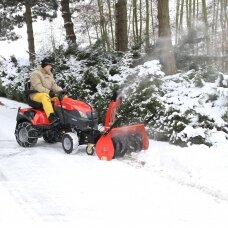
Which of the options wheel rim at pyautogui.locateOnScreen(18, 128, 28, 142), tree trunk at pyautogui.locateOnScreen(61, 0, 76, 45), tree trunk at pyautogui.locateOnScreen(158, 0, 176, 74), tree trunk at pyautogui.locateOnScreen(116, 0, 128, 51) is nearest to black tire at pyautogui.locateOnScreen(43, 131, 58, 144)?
wheel rim at pyautogui.locateOnScreen(18, 128, 28, 142)

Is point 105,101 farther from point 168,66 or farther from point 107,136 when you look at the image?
point 107,136

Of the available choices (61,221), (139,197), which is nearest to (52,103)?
(139,197)

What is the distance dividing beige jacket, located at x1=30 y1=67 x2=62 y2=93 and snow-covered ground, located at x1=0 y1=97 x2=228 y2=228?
1.20m

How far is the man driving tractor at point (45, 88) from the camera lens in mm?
8156

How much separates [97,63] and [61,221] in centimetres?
904

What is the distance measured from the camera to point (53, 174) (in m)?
6.38

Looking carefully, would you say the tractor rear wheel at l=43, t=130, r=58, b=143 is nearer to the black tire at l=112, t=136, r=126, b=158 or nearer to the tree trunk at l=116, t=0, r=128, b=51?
the black tire at l=112, t=136, r=126, b=158

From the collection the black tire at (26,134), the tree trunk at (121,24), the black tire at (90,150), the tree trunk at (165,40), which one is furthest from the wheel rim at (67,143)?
the tree trunk at (121,24)

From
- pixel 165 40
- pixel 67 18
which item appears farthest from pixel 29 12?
pixel 165 40

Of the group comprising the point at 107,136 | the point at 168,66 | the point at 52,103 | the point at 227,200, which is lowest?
the point at 227,200

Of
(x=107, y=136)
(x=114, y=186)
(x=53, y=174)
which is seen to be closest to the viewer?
(x=114, y=186)

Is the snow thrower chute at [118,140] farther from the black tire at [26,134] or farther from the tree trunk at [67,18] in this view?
the tree trunk at [67,18]

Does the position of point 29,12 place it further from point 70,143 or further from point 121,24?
point 70,143

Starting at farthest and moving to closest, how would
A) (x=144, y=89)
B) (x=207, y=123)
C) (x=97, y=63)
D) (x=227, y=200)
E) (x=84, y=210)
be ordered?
1. (x=97, y=63)
2. (x=144, y=89)
3. (x=207, y=123)
4. (x=227, y=200)
5. (x=84, y=210)
